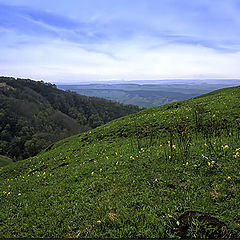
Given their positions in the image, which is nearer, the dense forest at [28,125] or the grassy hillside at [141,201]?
the grassy hillside at [141,201]

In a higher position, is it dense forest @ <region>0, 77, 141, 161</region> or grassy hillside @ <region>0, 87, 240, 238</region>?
grassy hillside @ <region>0, 87, 240, 238</region>

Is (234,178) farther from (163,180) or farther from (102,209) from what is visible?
(102,209)

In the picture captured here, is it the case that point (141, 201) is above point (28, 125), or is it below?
above

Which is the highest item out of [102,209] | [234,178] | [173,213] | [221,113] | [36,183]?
[221,113]

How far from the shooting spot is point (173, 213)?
18.2 feet

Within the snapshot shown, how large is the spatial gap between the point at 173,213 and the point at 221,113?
16201 millimetres

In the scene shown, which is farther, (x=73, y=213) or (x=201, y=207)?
(x=73, y=213)

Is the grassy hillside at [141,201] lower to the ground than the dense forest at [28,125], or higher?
higher

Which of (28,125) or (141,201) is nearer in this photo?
(141,201)

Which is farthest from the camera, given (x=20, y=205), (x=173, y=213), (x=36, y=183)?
(x=36, y=183)

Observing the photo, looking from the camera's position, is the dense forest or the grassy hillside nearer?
A: the grassy hillside

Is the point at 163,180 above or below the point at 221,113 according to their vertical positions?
below

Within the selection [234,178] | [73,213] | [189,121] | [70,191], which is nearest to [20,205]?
[70,191]

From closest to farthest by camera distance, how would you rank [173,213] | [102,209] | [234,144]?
[173,213] → [102,209] → [234,144]
